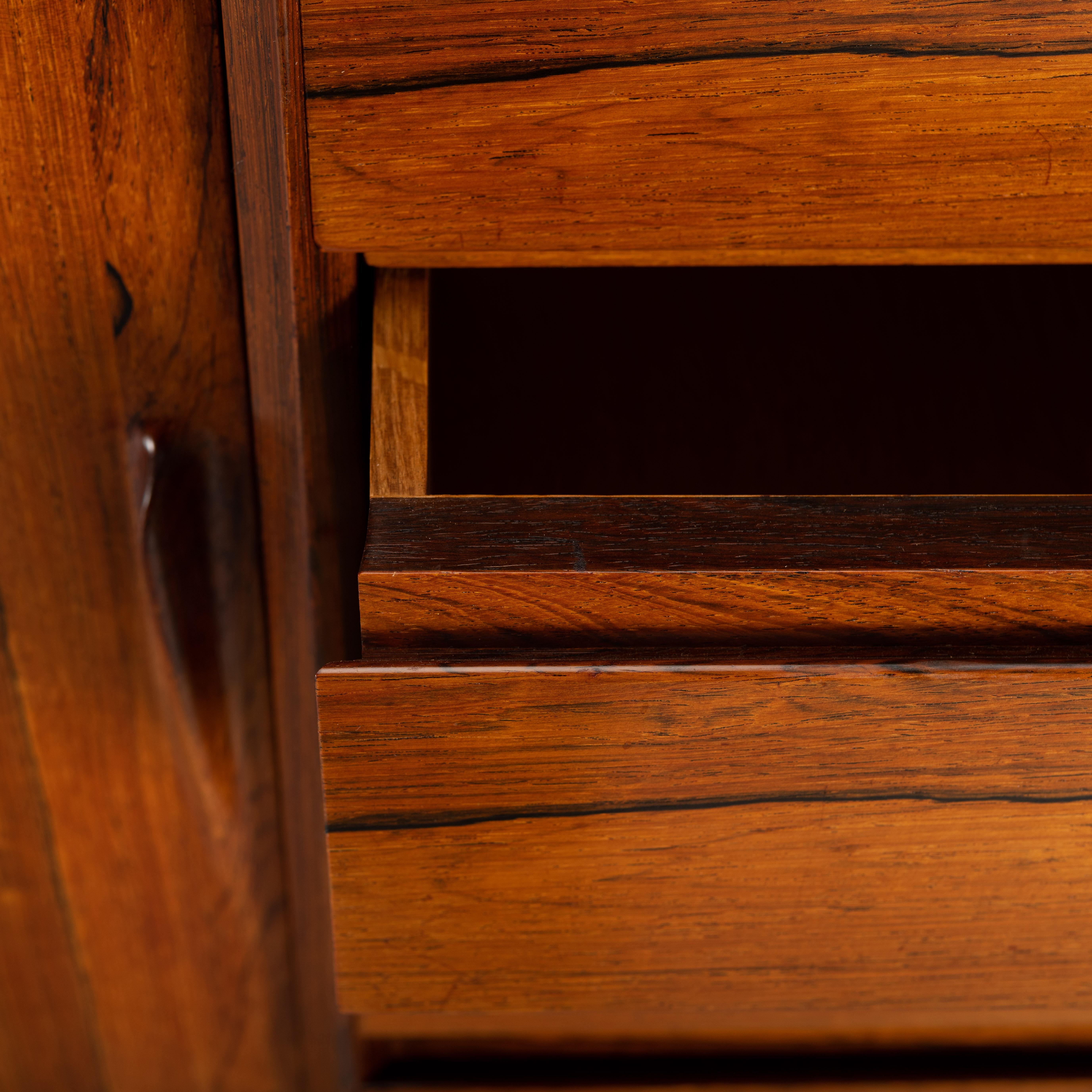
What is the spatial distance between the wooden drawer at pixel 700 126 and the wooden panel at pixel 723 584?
0.07m

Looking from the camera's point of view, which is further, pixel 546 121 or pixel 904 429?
pixel 904 429

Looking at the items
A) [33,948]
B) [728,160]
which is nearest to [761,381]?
[728,160]

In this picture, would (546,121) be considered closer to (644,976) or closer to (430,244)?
(430,244)

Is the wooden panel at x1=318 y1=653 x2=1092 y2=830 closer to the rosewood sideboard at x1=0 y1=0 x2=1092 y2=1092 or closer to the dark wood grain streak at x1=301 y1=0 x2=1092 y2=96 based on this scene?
the rosewood sideboard at x1=0 y1=0 x2=1092 y2=1092

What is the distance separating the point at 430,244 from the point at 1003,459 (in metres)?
0.22

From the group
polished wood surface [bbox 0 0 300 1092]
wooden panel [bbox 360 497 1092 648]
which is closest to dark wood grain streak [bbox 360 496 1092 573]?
wooden panel [bbox 360 497 1092 648]

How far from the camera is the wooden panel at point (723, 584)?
214 mm

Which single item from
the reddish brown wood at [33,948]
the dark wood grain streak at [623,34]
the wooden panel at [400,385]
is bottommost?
the reddish brown wood at [33,948]

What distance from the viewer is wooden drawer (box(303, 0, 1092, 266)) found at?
0.70 ft

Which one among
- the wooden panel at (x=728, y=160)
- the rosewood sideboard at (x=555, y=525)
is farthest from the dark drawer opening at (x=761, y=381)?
the wooden panel at (x=728, y=160)

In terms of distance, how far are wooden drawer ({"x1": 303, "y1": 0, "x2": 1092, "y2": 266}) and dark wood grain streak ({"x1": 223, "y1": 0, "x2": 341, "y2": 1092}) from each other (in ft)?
0.10

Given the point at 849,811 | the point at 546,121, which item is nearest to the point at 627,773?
the point at 849,811

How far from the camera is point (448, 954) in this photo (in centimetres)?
24

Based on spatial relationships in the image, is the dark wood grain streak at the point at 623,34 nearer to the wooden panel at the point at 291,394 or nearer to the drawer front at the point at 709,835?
the wooden panel at the point at 291,394
